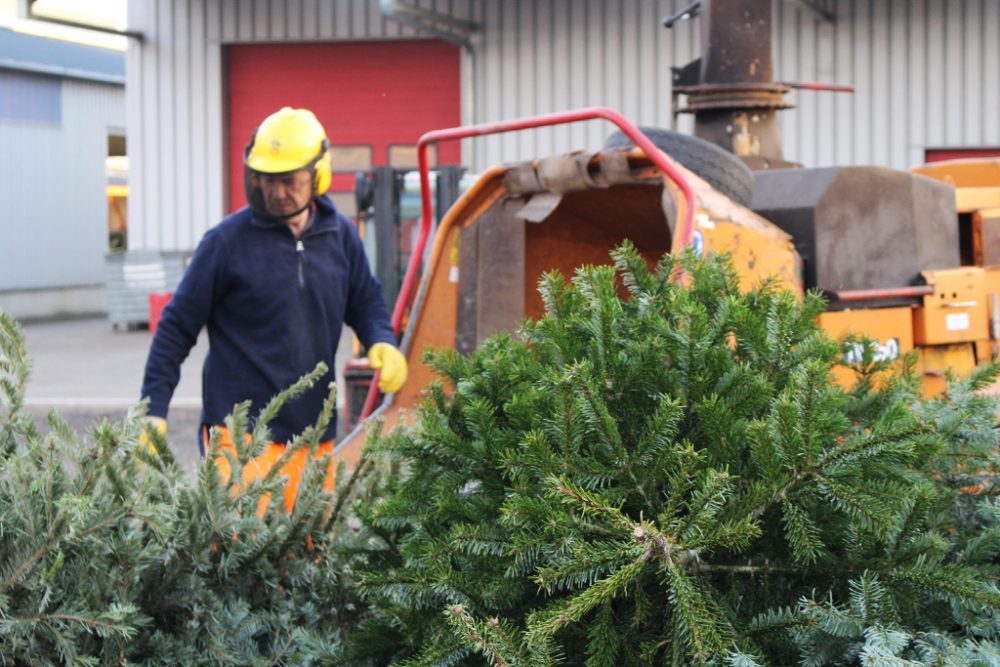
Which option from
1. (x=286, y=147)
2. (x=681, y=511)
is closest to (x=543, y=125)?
(x=286, y=147)

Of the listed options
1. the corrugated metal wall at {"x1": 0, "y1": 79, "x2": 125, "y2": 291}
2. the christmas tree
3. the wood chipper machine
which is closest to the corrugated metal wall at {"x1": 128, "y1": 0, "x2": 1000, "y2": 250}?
the corrugated metal wall at {"x1": 0, "y1": 79, "x2": 125, "y2": 291}

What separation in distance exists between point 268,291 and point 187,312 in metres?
0.28

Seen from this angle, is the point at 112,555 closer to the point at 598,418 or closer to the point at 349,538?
the point at 349,538

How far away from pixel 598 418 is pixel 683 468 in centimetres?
16

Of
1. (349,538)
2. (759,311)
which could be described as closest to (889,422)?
(759,311)

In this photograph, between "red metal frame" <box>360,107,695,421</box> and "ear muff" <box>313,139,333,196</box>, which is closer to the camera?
"red metal frame" <box>360,107,695,421</box>

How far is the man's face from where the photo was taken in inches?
180

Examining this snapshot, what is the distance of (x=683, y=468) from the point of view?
194 centimetres

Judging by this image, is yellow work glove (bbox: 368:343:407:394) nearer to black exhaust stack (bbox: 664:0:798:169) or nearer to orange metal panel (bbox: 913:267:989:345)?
orange metal panel (bbox: 913:267:989:345)

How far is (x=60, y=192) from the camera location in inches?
A: 981

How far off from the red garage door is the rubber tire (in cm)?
1324

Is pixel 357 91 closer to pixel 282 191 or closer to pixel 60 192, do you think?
pixel 60 192

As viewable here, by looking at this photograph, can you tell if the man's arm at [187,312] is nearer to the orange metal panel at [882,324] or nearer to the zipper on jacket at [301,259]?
the zipper on jacket at [301,259]

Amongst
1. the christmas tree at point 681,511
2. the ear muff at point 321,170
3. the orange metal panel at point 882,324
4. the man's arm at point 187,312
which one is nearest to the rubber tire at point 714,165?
the orange metal panel at point 882,324
